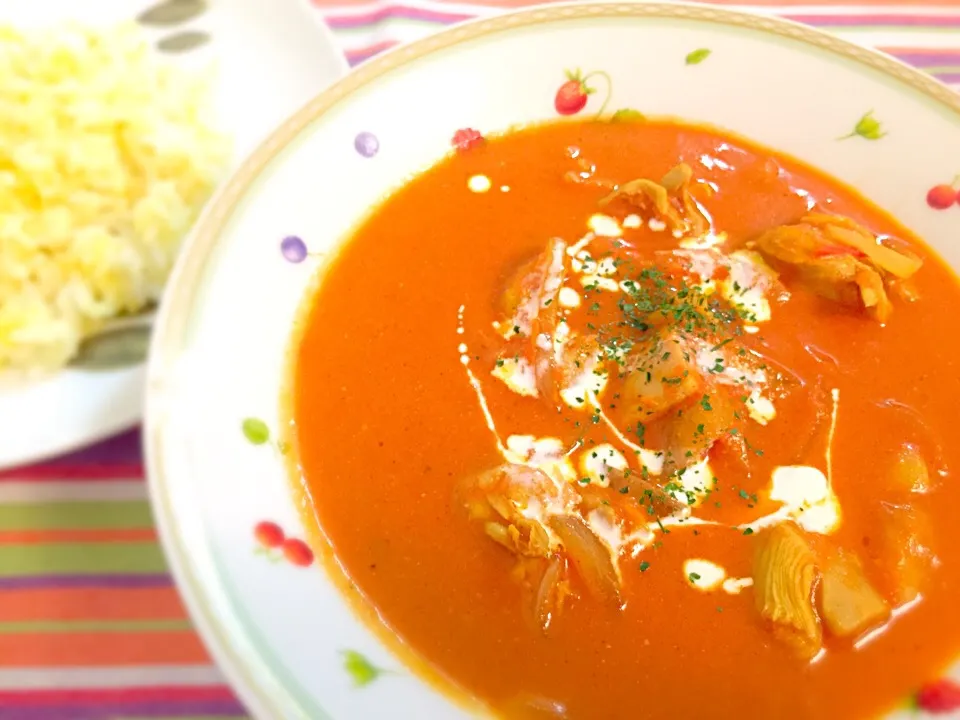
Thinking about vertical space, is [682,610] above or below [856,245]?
below

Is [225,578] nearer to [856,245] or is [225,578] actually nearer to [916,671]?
[916,671]

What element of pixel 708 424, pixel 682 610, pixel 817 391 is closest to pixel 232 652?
pixel 682 610

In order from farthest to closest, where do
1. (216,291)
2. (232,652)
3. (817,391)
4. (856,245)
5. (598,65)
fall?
1. (598,65)
2. (856,245)
3. (817,391)
4. (216,291)
5. (232,652)

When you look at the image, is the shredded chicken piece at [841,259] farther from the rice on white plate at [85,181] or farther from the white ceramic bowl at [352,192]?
the rice on white plate at [85,181]

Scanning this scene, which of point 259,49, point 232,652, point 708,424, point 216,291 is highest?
point 259,49

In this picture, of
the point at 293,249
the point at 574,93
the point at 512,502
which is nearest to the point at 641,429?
the point at 512,502

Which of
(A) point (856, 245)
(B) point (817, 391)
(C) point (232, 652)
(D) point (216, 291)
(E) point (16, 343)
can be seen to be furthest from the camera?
(A) point (856, 245)

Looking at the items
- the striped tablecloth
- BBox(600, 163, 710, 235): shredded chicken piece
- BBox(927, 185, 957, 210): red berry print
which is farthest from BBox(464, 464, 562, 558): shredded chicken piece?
BBox(927, 185, 957, 210): red berry print

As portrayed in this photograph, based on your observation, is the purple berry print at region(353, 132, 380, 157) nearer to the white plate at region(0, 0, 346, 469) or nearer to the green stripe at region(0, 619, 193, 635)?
the white plate at region(0, 0, 346, 469)
